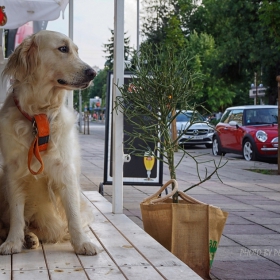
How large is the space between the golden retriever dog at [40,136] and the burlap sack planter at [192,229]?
0.63 m

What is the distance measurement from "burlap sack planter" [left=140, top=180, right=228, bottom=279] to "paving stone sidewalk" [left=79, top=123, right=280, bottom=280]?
21 cm

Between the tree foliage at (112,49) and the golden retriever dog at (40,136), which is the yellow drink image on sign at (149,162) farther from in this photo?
the golden retriever dog at (40,136)

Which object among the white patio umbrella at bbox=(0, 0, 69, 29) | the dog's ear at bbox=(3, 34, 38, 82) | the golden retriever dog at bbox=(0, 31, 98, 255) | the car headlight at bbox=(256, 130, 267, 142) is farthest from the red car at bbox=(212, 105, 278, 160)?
the dog's ear at bbox=(3, 34, 38, 82)

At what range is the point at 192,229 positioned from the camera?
160 inches

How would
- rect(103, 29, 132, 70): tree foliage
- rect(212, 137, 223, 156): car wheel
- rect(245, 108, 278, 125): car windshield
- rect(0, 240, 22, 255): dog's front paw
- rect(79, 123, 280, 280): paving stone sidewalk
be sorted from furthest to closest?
1. rect(212, 137, 223, 156): car wheel
2. rect(245, 108, 278, 125): car windshield
3. rect(103, 29, 132, 70): tree foliage
4. rect(79, 123, 280, 280): paving stone sidewalk
5. rect(0, 240, 22, 255): dog's front paw

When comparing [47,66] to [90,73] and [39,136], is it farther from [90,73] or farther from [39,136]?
[39,136]

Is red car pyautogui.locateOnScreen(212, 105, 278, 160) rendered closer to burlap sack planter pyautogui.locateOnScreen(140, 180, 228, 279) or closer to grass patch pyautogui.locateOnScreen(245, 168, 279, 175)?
grass patch pyautogui.locateOnScreen(245, 168, 279, 175)

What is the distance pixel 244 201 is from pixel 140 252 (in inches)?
180

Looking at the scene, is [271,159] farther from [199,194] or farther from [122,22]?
[122,22]

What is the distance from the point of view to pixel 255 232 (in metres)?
5.72

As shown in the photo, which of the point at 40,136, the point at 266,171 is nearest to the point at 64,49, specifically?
the point at 40,136

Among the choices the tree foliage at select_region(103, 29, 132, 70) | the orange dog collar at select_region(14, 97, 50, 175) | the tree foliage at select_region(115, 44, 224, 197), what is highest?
the tree foliage at select_region(103, 29, 132, 70)

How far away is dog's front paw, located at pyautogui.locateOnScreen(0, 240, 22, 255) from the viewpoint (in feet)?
11.7

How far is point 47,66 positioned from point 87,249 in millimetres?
1197
